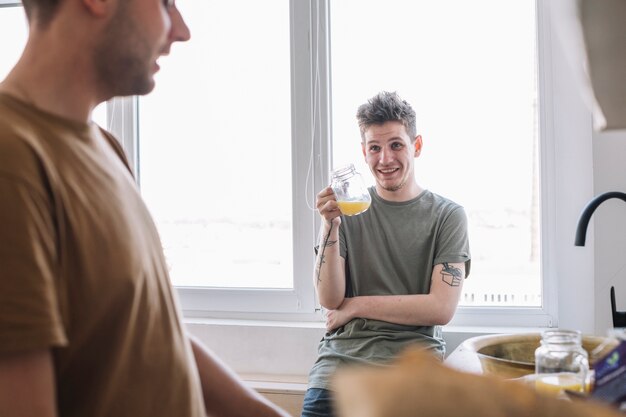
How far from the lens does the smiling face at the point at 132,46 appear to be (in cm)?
107

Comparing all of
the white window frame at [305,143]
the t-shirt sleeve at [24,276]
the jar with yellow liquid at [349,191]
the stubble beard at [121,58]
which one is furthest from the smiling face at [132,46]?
the white window frame at [305,143]

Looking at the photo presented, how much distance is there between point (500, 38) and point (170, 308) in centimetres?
213

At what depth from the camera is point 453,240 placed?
8.08 feet

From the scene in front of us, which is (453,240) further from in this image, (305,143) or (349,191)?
(305,143)

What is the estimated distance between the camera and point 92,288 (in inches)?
36.1

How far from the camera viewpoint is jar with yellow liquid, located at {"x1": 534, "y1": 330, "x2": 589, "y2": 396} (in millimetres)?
1060

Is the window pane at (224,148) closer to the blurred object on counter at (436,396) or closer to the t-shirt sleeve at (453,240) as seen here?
the t-shirt sleeve at (453,240)

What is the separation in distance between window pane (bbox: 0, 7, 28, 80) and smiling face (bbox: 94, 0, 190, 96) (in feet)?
8.18

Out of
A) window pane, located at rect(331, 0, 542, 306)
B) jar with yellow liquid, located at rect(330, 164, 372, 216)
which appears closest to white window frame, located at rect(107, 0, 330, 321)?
window pane, located at rect(331, 0, 542, 306)

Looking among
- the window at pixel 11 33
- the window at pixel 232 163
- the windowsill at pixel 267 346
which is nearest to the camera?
the windowsill at pixel 267 346

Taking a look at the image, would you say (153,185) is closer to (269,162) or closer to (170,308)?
(269,162)

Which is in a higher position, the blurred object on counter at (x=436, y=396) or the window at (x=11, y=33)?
the window at (x=11, y=33)

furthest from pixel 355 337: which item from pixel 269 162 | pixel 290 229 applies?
pixel 269 162

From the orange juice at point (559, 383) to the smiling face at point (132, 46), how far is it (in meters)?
0.77
